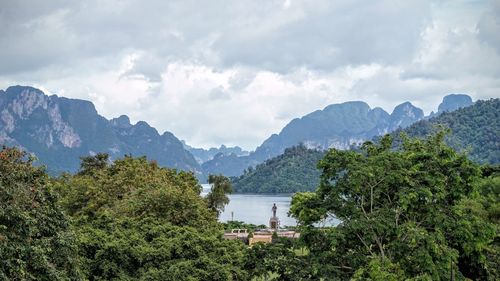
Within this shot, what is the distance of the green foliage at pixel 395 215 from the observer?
596 inches

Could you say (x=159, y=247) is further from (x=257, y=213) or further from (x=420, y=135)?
(x=420, y=135)

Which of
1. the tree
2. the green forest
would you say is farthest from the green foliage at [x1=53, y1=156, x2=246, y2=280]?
the tree

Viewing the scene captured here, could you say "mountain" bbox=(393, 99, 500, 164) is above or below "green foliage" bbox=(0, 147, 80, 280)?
above

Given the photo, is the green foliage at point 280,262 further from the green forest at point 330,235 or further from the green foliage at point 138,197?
the green foliage at point 138,197

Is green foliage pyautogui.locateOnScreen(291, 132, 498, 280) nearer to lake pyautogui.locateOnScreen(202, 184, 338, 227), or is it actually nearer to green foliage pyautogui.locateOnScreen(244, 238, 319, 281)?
green foliage pyautogui.locateOnScreen(244, 238, 319, 281)

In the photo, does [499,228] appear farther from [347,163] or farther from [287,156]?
[287,156]

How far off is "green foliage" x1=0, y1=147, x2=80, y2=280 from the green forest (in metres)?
0.03

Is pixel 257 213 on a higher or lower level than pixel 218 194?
lower

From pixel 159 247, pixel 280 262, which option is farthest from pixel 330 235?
pixel 159 247

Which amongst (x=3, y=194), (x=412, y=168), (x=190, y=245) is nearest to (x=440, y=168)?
(x=412, y=168)

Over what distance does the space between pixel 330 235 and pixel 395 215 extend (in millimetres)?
1922

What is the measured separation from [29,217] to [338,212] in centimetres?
811

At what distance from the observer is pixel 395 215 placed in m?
16.1

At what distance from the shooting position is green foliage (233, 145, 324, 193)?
Answer: 168m
